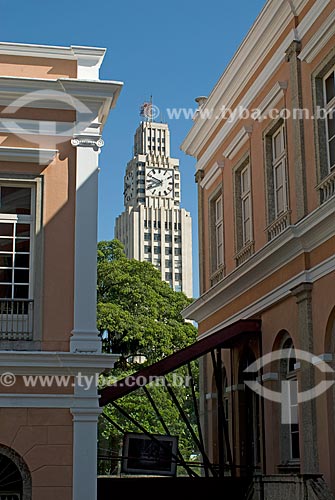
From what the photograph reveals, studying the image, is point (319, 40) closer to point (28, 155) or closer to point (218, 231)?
point (28, 155)

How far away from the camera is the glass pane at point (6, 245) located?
42.2 ft

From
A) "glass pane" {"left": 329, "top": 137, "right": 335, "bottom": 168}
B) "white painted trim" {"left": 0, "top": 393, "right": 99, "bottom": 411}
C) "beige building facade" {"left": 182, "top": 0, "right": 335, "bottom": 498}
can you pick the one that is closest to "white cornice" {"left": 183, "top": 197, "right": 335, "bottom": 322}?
"beige building facade" {"left": 182, "top": 0, "right": 335, "bottom": 498}

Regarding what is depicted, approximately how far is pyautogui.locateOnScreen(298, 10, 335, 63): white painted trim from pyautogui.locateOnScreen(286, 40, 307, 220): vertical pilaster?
0.26 meters

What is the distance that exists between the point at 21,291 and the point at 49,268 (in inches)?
20.6

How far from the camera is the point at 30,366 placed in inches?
476

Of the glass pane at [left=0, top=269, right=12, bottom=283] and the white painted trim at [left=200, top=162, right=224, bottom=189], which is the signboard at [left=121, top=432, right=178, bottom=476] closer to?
the glass pane at [left=0, top=269, right=12, bottom=283]

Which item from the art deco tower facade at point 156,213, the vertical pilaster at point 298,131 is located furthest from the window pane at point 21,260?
the art deco tower facade at point 156,213

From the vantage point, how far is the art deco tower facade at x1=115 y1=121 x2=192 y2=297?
88250 mm

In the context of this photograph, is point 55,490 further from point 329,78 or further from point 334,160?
point 329,78

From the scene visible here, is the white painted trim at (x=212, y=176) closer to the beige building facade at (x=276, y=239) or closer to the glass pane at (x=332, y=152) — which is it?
the beige building facade at (x=276, y=239)

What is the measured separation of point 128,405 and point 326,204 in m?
18.2

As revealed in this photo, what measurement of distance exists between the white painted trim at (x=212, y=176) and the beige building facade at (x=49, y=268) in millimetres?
8122

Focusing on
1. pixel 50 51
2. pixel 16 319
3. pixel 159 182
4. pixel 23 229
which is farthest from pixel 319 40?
pixel 159 182

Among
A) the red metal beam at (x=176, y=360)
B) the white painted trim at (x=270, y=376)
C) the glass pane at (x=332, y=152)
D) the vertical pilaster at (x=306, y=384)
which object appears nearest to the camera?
the vertical pilaster at (x=306, y=384)
